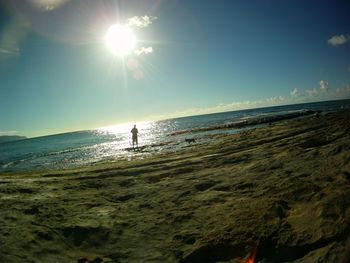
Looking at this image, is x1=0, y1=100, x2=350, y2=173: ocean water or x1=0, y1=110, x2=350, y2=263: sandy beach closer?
x1=0, y1=110, x2=350, y2=263: sandy beach

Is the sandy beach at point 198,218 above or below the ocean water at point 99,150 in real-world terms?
above

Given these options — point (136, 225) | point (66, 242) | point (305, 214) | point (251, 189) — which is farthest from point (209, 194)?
point (66, 242)

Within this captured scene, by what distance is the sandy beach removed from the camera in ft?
17.3

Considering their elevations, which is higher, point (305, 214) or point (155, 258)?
point (305, 214)

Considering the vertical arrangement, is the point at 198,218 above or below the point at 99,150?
above

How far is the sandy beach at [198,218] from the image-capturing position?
5.27 meters

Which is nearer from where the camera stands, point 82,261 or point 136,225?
point 82,261

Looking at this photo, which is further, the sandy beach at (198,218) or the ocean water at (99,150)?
the ocean water at (99,150)

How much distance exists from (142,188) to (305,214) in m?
5.78

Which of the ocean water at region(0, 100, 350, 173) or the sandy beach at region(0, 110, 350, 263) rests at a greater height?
the sandy beach at region(0, 110, 350, 263)

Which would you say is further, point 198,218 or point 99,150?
point 99,150

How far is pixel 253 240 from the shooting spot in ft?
17.8

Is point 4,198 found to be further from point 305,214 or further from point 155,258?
point 305,214

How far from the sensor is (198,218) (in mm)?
6895
